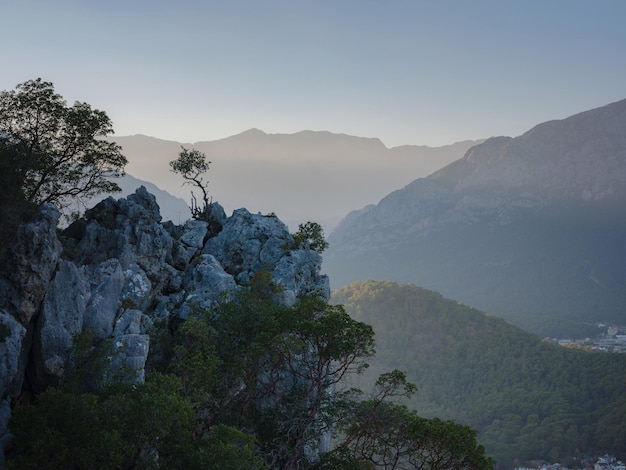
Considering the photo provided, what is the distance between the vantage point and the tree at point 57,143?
2719cm

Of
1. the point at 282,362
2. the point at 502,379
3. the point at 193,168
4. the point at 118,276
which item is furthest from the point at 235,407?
the point at 502,379

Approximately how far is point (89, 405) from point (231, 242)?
75.8ft

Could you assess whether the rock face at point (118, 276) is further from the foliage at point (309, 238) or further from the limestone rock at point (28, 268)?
the foliage at point (309, 238)

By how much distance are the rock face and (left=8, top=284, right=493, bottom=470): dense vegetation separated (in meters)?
1.20

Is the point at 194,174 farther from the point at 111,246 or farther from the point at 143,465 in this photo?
the point at 143,465

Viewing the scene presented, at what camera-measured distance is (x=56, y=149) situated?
2873cm

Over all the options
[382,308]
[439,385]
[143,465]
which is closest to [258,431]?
[143,465]

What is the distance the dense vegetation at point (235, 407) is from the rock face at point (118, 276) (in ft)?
3.92

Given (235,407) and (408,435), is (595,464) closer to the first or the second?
(408,435)

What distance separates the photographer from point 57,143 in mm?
28828

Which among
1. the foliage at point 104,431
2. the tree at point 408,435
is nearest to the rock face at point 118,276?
the foliage at point 104,431

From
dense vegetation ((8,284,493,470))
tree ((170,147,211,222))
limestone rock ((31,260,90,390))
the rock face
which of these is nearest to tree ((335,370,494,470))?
dense vegetation ((8,284,493,470))

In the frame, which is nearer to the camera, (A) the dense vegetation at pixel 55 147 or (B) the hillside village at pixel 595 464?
(A) the dense vegetation at pixel 55 147

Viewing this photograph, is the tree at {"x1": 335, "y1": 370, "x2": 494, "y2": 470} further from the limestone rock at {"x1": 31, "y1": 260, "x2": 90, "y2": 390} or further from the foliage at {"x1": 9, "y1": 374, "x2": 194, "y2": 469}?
the limestone rock at {"x1": 31, "y1": 260, "x2": 90, "y2": 390}
